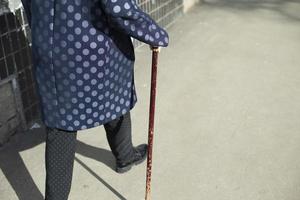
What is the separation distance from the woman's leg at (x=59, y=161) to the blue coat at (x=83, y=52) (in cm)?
8

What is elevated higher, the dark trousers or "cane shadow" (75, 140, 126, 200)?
the dark trousers

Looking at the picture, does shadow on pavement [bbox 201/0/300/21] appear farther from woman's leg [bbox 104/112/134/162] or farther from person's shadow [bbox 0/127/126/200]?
woman's leg [bbox 104/112/134/162]

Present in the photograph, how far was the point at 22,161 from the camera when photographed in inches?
141

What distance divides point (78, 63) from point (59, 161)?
620 mm

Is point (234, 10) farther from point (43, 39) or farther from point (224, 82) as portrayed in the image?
point (43, 39)

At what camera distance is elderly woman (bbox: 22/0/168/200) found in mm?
2338

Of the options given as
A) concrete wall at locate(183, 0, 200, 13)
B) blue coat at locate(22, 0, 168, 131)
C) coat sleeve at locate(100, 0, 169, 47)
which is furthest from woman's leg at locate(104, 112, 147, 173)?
concrete wall at locate(183, 0, 200, 13)

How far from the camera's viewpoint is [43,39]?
7.92 feet

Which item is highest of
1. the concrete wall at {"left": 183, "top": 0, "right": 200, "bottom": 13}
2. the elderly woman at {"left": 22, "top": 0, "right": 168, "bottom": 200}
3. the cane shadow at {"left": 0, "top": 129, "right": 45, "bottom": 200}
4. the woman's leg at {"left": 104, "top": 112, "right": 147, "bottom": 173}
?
the elderly woman at {"left": 22, "top": 0, "right": 168, "bottom": 200}

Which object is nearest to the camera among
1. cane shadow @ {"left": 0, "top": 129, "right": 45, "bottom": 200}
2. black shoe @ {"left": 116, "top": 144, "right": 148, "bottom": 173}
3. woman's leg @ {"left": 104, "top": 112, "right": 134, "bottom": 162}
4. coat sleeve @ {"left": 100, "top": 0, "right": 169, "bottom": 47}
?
coat sleeve @ {"left": 100, "top": 0, "right": 169, "bottom": 47}

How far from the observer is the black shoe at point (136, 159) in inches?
133

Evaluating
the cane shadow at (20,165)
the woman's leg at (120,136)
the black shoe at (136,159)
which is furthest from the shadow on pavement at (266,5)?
the woman's leg at (120,136)

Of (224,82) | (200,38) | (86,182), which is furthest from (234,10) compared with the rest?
(86,182)

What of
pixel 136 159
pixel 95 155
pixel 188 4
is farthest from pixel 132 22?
pixel 188 4
